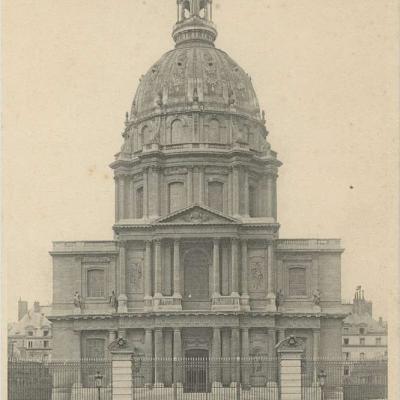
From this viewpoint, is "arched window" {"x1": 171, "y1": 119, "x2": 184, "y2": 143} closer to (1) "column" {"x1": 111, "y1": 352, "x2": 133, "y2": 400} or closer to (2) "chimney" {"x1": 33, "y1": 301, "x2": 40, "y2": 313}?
(1) "column" {"x1": 111, "y1": 352, "x2": 133, "y2": 400}

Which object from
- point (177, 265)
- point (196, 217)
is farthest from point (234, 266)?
point (196, 217)

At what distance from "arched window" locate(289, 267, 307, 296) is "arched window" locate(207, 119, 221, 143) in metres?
10.2

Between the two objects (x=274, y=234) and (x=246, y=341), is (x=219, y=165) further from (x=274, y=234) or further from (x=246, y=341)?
(x=246, y=341)

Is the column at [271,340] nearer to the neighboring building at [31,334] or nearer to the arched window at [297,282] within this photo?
the arched window at [297,282]

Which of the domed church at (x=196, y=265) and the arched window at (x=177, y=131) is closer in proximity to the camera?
the domed church at (x=196, y=265)

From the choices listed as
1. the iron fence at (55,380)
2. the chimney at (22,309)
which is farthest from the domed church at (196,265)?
the chimney at (22,309)

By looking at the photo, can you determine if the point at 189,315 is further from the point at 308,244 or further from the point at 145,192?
the point at 145,192

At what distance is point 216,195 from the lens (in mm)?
51656

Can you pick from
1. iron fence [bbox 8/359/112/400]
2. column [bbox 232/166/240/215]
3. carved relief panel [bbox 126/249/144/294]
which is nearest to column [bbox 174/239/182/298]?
carved relief panel [bbox 126/249/144/294]

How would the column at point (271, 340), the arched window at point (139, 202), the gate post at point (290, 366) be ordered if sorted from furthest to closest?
the arched window at point (139, 202) < the column at point (271, 340) < the gate post at point (290, 366)

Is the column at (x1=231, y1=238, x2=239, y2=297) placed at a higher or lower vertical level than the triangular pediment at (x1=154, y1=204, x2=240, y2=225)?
lower

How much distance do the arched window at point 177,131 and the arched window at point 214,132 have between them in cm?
183

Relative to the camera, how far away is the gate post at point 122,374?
2897 centimetres

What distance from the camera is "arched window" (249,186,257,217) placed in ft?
171
